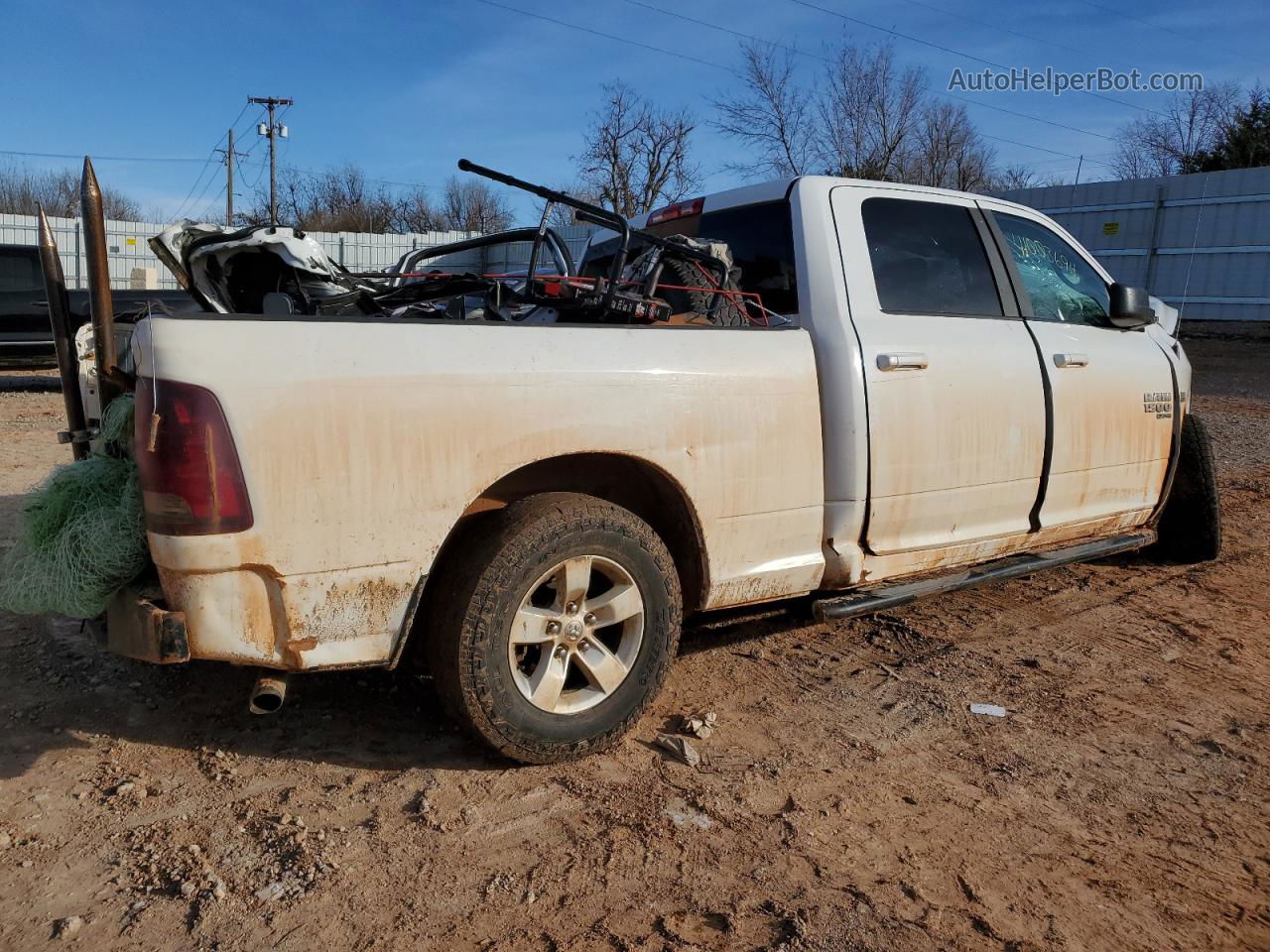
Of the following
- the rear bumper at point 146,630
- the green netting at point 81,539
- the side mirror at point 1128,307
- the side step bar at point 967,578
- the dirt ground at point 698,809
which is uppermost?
the side mirror at point 1128,307

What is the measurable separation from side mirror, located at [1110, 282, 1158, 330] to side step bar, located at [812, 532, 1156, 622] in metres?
1.05

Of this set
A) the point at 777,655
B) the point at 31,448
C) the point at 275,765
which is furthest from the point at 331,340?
the point at 31,448

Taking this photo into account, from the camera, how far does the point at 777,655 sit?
4.11 metres

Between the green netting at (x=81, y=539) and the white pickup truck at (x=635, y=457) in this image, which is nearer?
the white pickup truck at (x=635, y=457)

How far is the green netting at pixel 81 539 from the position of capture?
2.70m

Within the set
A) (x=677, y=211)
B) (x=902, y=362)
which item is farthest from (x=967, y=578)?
(x=677, y=211)

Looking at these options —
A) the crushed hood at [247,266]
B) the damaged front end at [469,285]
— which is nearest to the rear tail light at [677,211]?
the damaged front end at [469,285]

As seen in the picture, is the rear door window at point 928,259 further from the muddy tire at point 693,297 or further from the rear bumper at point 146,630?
the rear bumper at point 146,630

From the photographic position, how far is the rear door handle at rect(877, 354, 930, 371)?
3629mm

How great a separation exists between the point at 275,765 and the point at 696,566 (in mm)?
1499

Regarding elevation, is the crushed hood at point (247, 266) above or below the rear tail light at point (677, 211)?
below

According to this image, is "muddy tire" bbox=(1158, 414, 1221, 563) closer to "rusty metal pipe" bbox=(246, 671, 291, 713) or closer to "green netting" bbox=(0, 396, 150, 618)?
"rusty metal pipe" bbox=(246, 671, 291, 713)

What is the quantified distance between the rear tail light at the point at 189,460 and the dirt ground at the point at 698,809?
0.89m

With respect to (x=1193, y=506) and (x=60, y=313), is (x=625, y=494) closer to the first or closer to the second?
(x=60, y=313)
